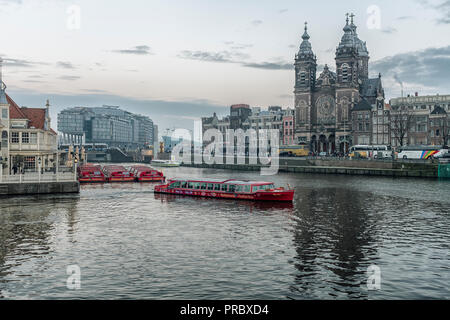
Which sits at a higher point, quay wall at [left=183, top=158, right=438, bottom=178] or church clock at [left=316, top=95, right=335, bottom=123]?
church clock at [left=316, top=95, right=335, bottom=123]

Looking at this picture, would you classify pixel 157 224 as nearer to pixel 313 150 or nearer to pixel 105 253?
pixel 105 253

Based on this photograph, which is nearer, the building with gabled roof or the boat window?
the building with gabled roof

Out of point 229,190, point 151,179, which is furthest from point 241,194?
point 151,179

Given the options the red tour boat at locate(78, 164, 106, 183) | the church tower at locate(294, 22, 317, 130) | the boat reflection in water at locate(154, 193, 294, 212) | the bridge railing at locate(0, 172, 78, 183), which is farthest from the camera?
the church tower at locate(294, 22, 317, 130)

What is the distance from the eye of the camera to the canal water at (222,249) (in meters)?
21.7

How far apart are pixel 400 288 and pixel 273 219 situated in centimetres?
2011

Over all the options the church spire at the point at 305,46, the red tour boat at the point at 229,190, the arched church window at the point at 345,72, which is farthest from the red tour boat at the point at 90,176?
the church spire at the point at 305,46

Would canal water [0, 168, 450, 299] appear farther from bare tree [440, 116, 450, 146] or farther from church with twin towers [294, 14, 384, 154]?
church with twin towers [294, 14, 384, 154]

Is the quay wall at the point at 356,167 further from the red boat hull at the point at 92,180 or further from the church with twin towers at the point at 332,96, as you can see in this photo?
the red boat hull at the point at 92,180

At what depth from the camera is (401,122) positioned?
127250 mm

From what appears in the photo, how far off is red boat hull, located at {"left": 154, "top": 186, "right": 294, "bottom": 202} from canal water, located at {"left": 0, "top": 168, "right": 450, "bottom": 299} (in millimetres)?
2666

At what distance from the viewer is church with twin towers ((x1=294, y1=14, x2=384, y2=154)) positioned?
519 ft

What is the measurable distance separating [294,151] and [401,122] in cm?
4177

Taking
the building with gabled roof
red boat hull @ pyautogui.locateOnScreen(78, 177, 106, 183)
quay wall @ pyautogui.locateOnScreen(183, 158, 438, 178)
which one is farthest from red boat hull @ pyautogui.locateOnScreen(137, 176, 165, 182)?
quay wall @ pyautogui.locateOnScreen(183, 158, 438, 178)
